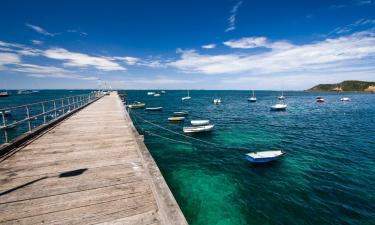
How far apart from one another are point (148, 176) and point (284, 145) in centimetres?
1957

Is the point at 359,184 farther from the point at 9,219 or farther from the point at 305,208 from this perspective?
the point at 9,219

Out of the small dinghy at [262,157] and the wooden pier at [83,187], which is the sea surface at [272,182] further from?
the wooden pier at [83,187]

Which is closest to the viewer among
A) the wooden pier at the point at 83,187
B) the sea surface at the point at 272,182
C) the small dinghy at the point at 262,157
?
the wooden pier at the point at 83,187

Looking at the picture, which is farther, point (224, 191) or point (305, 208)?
point (224, 191)

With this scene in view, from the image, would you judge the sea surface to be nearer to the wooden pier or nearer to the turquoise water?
the turquoise water

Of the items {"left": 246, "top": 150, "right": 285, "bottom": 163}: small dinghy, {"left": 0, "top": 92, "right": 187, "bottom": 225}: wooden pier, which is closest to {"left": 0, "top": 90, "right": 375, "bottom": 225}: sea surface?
{"left": 246, "top": 150, "right": 285, "bottom": 163}: small dinghy

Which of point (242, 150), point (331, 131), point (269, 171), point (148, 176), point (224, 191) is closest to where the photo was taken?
point (148, 176)

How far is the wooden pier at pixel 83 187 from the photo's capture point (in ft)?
11.5

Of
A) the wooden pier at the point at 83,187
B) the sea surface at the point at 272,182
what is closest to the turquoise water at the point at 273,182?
the sea surface at the point at 272,182

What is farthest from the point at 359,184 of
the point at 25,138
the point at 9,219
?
the point at 25,138

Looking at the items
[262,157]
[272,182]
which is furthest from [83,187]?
[262,157]

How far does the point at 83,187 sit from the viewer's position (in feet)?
14.7

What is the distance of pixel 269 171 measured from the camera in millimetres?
13781

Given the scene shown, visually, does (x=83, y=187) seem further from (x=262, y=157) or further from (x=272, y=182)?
(x=262, y=157)
